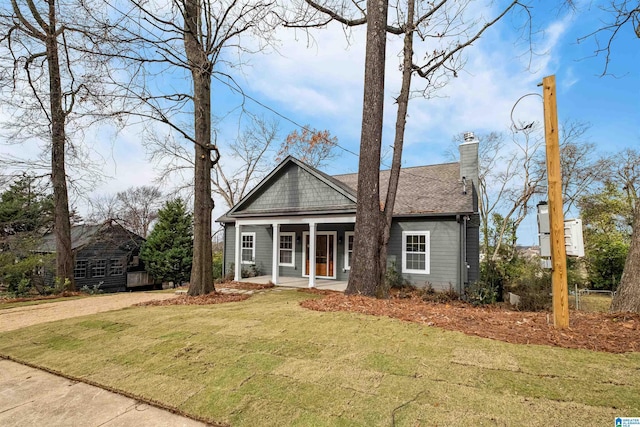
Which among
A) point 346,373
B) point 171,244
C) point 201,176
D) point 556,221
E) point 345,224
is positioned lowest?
point 346,373

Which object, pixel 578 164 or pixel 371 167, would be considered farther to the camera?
pixel 578 164

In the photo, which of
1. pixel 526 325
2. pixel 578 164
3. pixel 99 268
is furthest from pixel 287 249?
pixel 578 164

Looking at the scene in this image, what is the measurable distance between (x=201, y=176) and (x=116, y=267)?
63.5 feet

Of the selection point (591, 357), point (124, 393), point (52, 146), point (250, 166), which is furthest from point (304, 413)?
point (250, 166)

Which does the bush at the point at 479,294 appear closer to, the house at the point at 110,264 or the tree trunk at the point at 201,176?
the tree trunk at the point at 201,176

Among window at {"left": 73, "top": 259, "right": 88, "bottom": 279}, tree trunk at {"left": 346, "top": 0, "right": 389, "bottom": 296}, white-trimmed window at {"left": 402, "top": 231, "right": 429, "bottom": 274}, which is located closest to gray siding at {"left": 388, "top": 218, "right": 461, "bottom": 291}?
white-trimmed window at {"left": 402, "top": 231, "right": 429, "bottom": 274}

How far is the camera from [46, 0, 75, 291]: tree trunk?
36.5 feet

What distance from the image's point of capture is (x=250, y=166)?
2888 centimetres

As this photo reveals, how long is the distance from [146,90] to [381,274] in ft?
21.6

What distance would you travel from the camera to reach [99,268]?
902 inches

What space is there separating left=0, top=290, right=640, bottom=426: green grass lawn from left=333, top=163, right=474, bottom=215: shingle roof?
7.82 metres

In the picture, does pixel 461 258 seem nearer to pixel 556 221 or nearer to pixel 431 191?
pixel 431 191

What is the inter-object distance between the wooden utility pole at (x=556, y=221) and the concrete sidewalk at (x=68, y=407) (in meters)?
4.23

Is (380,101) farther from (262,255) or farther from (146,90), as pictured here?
(262,255)
